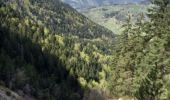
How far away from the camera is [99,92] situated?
160125 millimetres

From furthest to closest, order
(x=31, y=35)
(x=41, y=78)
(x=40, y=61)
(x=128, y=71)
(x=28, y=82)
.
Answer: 1. (x=31, y=35)
2. (x=40, y=61)
3. (x=41, y=78)
4. (x=28, y=82)
5. (x=128, y=71)

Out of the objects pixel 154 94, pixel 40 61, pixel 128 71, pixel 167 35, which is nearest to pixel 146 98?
pixel 154 94

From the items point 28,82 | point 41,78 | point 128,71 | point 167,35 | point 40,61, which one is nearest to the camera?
point 167,35

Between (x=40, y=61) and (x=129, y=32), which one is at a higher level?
(x=129, y=32)

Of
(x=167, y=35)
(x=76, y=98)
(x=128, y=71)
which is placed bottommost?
(x=76, y=98)

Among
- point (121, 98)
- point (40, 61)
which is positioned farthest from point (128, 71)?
point (40, 61)

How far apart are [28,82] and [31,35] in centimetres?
6774

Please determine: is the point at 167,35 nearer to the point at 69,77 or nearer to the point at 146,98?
the point at 146,98

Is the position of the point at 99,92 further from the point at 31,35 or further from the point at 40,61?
the point at 31,35

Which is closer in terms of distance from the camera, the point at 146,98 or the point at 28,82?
the point at 146,98

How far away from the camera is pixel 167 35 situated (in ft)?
153

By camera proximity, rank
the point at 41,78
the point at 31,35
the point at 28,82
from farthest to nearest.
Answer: the point at 31,35
the point at 41,78
the point at 28,82

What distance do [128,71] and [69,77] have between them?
291ft

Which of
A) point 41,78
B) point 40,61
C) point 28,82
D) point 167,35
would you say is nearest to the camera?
point 167,35
